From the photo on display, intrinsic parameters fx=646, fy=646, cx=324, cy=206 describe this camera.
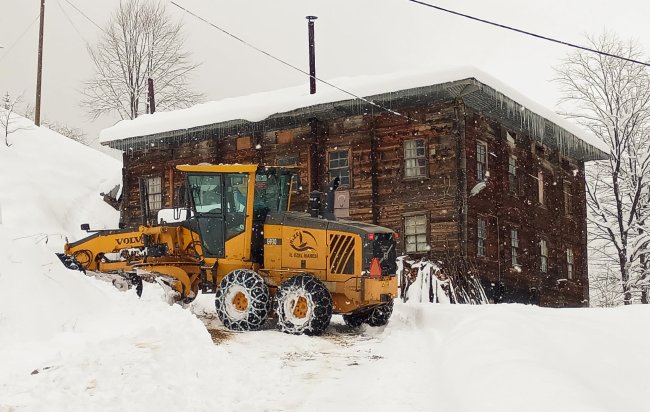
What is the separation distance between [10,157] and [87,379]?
1029 inches

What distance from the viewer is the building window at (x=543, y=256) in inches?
923

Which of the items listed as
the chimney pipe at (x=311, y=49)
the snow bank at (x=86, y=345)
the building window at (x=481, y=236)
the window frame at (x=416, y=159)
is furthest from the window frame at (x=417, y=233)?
the snow bank at (x=86, y=345)

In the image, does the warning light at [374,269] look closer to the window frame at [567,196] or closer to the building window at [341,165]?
the building window at [341,165]

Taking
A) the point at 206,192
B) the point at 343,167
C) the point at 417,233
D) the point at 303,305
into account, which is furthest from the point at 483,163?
the point at 303,305

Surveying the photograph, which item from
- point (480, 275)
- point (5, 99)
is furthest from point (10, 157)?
point (480, 275)

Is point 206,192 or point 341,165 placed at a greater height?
point 341,165

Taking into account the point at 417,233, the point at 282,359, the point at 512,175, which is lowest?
the point at 282,359

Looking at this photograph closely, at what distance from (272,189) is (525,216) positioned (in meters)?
13.9

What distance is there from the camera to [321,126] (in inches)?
827

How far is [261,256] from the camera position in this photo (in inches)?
429

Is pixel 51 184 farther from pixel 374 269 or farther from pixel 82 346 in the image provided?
pixel 82 346

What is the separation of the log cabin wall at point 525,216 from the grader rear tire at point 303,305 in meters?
9.59

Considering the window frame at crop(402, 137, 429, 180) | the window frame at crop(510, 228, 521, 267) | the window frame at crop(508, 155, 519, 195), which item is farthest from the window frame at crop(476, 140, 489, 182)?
the window frame at crop(510, 228, 521, 267)

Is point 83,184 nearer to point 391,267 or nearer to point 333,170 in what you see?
point 333,170
